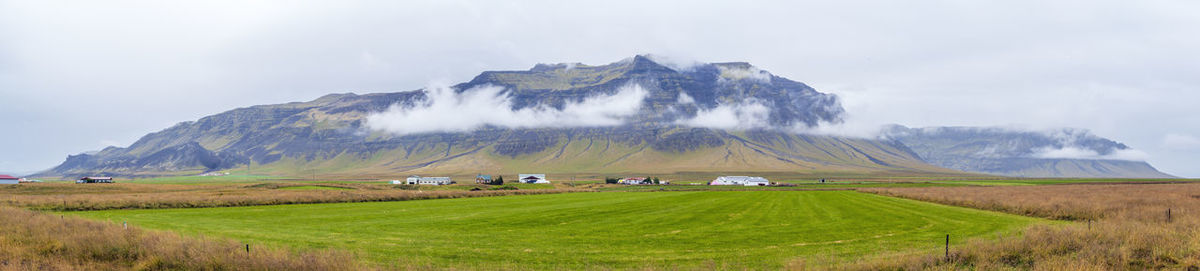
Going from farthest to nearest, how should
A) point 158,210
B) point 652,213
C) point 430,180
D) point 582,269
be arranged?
point 430,180 → point 158,210 → point 652,213 → point 582,269

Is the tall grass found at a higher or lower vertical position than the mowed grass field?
higher

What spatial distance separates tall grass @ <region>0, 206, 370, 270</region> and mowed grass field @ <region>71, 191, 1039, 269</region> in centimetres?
265

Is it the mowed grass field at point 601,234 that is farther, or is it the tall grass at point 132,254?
the mowed grass field at point 601,234

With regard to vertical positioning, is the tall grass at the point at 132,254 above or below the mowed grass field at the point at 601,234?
above

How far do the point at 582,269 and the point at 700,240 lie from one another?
7.52 meters

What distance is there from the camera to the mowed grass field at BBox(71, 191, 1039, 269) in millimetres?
18156

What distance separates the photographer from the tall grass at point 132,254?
1384 centimetres

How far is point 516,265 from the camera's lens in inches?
671

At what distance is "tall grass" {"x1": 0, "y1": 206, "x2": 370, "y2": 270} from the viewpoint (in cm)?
1384

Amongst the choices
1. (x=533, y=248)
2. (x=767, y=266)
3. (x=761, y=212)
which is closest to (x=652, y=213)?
(x=761, y=212)

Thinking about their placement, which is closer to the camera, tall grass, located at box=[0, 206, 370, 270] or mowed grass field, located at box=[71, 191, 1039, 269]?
tall grass, located at box=[0, 206, 370, 270]

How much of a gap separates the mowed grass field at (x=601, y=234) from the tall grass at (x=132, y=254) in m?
2.65

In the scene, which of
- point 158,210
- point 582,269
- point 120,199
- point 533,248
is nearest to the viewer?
point 582,269

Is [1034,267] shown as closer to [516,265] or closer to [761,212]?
[516,265]
